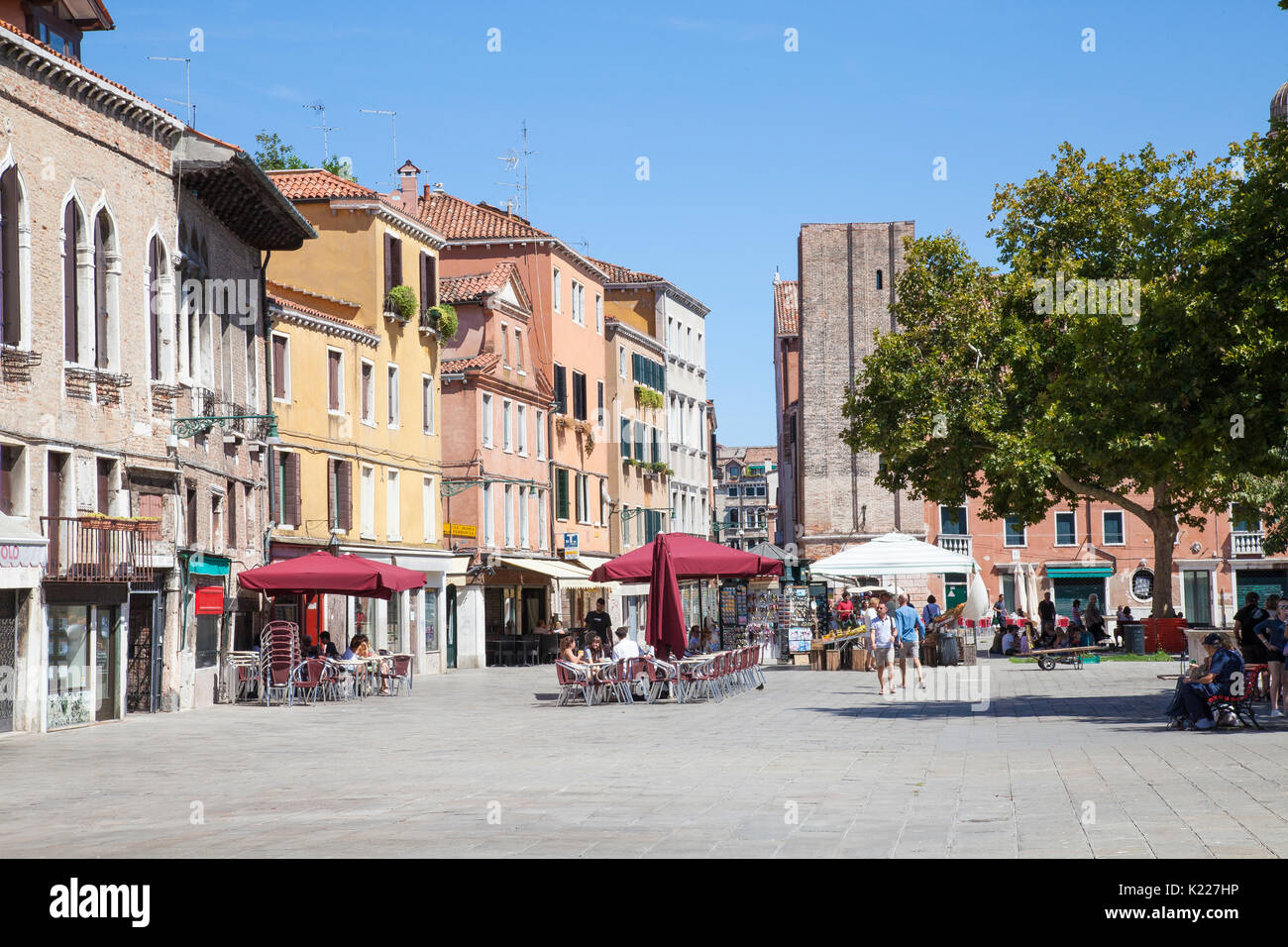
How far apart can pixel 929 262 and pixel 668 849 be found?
42287 millimetres

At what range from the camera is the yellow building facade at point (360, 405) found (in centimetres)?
3703

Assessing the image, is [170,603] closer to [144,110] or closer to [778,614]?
[144,110]

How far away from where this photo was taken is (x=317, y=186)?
43062mm

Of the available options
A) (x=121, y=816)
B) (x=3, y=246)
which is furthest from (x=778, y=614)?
(x=121, y=816)

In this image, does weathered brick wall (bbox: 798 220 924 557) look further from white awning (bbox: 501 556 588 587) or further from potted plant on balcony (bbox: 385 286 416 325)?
potted plant on balcony (bbox: 385 286 416 325)

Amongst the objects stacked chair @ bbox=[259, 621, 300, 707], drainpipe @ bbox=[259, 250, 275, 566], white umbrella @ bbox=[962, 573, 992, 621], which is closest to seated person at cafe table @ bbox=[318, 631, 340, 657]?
stacked chair @ bbox=[259, 621, 300, 707]

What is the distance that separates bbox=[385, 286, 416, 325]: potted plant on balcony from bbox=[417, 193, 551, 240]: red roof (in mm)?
14576

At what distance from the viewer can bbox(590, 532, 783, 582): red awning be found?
28.0 metres

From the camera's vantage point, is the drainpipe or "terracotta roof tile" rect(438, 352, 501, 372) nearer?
the drainpipe

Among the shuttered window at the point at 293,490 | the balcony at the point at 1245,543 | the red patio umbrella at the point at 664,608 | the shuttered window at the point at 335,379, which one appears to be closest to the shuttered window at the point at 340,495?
the shuttered window at the point at 335,379

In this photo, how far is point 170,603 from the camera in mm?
27531

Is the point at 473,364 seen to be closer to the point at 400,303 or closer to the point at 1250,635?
the point at 400,303

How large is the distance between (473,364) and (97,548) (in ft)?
87.5

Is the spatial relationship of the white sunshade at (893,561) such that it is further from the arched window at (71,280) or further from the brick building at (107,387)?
the arched window at (71,280)
